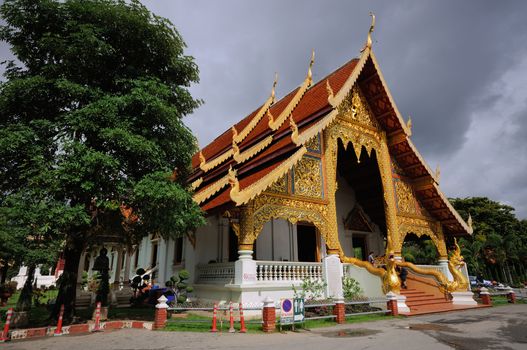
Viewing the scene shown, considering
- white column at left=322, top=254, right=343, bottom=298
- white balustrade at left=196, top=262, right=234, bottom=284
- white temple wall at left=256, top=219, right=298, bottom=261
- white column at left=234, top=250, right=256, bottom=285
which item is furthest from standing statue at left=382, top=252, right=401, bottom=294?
white balustrade at left=196, top=262, right=234, bottom=284

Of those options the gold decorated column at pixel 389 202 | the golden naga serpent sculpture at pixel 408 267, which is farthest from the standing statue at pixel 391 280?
the gold decorated column at pixel 389 202

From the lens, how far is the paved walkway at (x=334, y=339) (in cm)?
535

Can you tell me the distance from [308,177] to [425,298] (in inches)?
217

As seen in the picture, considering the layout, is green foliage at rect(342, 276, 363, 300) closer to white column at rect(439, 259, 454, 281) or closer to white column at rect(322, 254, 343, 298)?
white column at rect(322, 254, 343, 298)

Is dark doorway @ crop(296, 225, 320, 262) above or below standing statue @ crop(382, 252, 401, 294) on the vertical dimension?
above

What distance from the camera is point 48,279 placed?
102ft

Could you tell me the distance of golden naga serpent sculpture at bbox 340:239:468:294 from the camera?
9695 millimetres

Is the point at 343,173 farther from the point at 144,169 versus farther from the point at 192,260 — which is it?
the point at 144,169

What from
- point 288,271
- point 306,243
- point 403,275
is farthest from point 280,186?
point 403,275

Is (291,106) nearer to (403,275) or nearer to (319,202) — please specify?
(319,202)

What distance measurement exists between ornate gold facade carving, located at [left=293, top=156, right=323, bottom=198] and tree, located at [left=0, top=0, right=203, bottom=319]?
3.12 metres

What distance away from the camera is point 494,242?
2808cm

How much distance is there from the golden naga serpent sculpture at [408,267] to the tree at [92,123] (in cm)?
551

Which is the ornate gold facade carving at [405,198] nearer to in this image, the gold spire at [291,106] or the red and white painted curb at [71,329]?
the gold spire at [291,106]
